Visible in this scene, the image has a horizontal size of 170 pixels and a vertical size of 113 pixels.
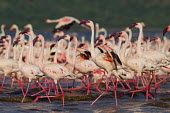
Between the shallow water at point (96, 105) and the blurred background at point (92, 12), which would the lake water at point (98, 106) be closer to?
the shallow water at point (96, 105)

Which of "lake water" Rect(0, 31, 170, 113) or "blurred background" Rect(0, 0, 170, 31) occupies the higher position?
"blurred background" Rect(0, 0, 170, 31)

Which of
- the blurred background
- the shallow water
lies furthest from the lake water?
the blurred background

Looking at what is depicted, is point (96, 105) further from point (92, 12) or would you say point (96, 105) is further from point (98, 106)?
point (92, 12)

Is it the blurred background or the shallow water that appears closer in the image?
the shallow water

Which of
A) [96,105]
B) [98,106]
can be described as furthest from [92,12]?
[98,106]

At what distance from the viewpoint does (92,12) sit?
72.1 m

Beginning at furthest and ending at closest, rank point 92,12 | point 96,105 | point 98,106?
point 92,12
point 96,105
point 98,106

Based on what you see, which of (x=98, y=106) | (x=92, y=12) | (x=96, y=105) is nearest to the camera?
(x=98, y=106)

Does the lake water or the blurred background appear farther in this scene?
the blurred background

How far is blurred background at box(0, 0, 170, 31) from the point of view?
222 ft

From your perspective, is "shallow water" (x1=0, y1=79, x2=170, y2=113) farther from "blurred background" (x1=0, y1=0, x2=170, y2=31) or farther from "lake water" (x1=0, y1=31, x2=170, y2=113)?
"blurred background" (x1=0, y1=0, x2=170, y2=31)

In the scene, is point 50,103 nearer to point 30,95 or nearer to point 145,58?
point 30,95

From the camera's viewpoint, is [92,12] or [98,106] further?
[92,12]

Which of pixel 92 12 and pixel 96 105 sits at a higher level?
pixel 92 12
